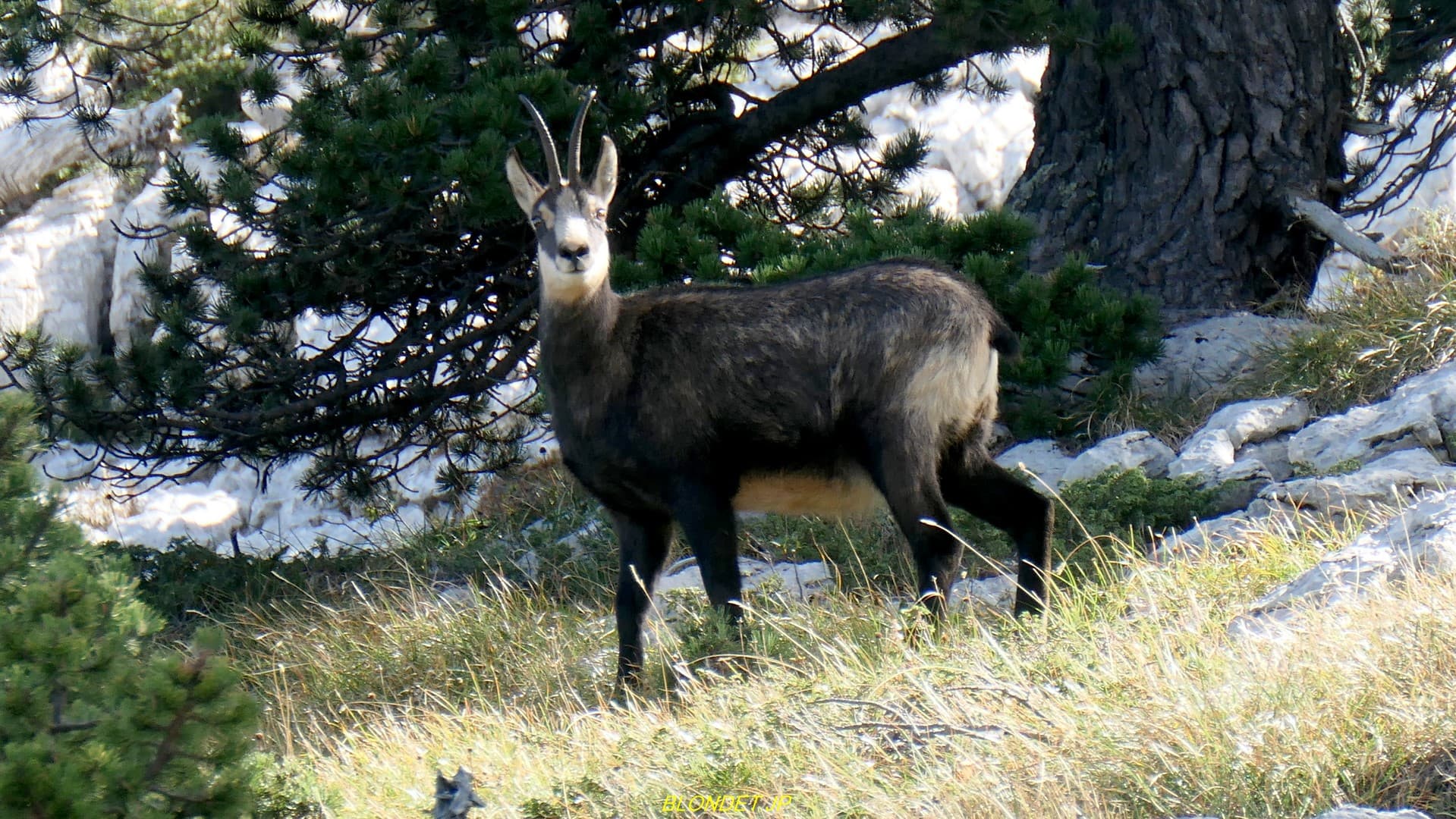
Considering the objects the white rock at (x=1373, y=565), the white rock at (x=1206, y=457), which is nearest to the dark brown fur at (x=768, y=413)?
the white rock at (x=1373, y=565)

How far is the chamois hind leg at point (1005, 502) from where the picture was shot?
18.5ft

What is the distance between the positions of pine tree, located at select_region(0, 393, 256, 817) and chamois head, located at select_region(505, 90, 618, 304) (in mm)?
2428

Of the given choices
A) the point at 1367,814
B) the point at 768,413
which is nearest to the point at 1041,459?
the point at 768,413

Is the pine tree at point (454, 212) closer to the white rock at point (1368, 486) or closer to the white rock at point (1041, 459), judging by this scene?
the white rock at point (1041, 459)

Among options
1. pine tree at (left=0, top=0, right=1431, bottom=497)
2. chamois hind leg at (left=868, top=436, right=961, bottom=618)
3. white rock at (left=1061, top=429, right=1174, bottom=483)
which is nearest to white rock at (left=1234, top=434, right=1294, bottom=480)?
white rock at (left=1061, top=429, right=1174, bottom=483)

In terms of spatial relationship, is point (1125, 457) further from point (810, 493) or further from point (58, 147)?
point (58, 147)

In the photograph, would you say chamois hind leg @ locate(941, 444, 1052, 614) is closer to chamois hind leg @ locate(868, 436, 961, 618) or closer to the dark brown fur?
the dark brown fur

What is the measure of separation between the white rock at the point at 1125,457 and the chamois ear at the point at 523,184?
2.98 m

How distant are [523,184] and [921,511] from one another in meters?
2.08

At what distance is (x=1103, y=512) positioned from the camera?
6406mm

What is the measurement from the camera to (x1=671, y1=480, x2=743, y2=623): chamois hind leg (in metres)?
5.33

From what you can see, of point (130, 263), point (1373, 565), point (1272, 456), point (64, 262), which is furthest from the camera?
A: point (64, 262)

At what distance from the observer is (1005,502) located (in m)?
5.72

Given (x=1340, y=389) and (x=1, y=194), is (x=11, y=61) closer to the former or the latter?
(x=1340, y=389)
